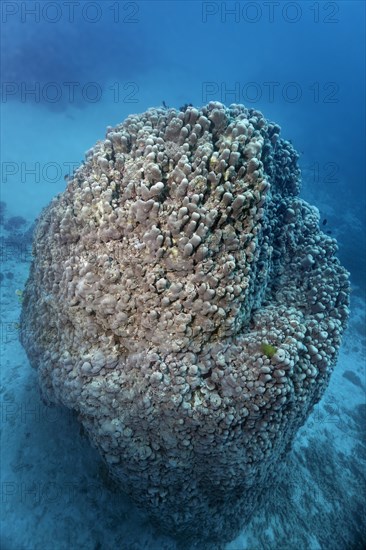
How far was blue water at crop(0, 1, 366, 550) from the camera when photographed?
507 cm

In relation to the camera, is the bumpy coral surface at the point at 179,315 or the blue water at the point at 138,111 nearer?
the bumpy coral surface at the point at 179,315

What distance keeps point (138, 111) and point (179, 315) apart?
131 ft

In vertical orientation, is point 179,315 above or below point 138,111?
below

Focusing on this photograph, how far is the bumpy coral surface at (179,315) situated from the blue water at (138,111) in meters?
1.70

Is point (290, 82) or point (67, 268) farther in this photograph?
point (290, 82)

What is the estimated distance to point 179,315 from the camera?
3367 millimetres

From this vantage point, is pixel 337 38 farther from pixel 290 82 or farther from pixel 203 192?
pixel 203 192

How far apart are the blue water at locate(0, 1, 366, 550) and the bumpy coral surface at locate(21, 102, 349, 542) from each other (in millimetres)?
1702

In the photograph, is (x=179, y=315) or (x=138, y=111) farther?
(x=138, y=111)

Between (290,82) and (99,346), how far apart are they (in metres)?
69.4

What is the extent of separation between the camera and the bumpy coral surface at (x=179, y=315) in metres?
3.35

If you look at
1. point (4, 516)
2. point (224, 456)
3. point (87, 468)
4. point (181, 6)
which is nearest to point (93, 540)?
point (87, 468)

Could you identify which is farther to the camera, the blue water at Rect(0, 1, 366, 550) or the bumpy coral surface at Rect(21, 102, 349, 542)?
the blue water at Rect(0, 1, 366, 550)

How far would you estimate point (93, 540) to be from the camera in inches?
188
